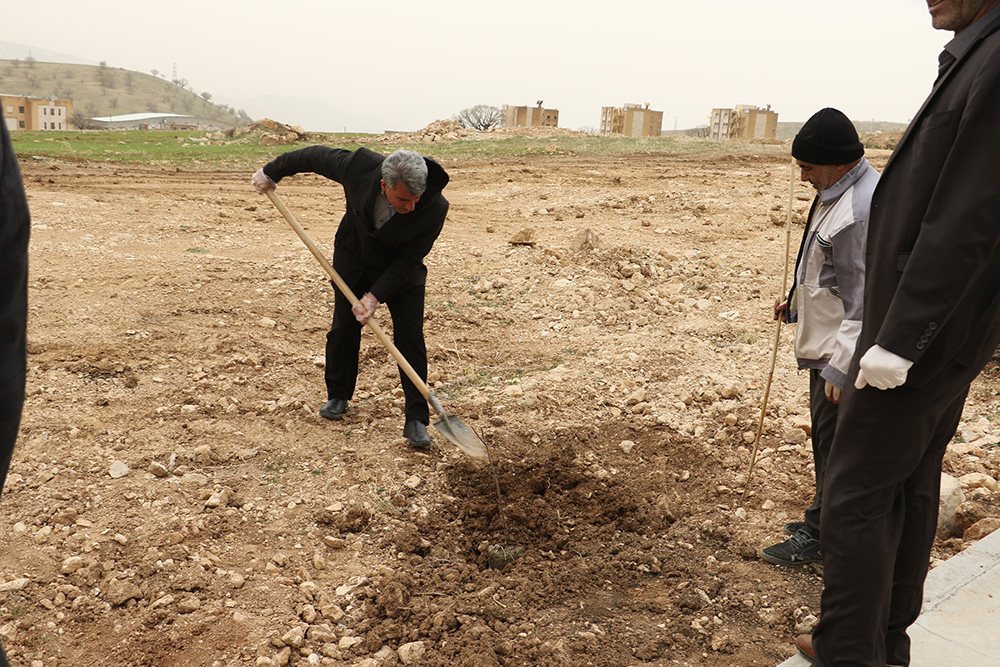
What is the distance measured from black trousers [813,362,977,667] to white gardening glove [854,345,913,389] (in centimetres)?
11

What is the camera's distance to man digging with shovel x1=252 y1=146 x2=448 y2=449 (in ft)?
12.0

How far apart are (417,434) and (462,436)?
16.1 inches

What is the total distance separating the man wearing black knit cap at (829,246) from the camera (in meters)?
2.61

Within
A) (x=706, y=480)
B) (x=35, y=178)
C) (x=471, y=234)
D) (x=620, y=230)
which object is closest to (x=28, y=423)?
(x=706, y=480)

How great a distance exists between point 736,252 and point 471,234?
10.6ft

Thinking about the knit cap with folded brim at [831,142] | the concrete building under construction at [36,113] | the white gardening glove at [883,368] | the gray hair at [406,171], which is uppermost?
the concrete building under construction at [36,113]

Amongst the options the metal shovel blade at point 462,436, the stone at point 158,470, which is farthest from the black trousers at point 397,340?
the stone at point 158,470

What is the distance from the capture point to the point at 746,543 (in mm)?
3410

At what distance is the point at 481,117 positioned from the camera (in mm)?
44375

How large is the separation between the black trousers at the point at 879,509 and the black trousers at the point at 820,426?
61 centimetres

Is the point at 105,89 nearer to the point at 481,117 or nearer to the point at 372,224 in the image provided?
the point at 481,117

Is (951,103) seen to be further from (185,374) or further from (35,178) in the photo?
(35,178)

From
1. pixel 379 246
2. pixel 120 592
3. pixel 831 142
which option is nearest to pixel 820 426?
pixel 831 142

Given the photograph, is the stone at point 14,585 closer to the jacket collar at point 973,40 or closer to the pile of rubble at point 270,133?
the jacket collar at point 973,40
